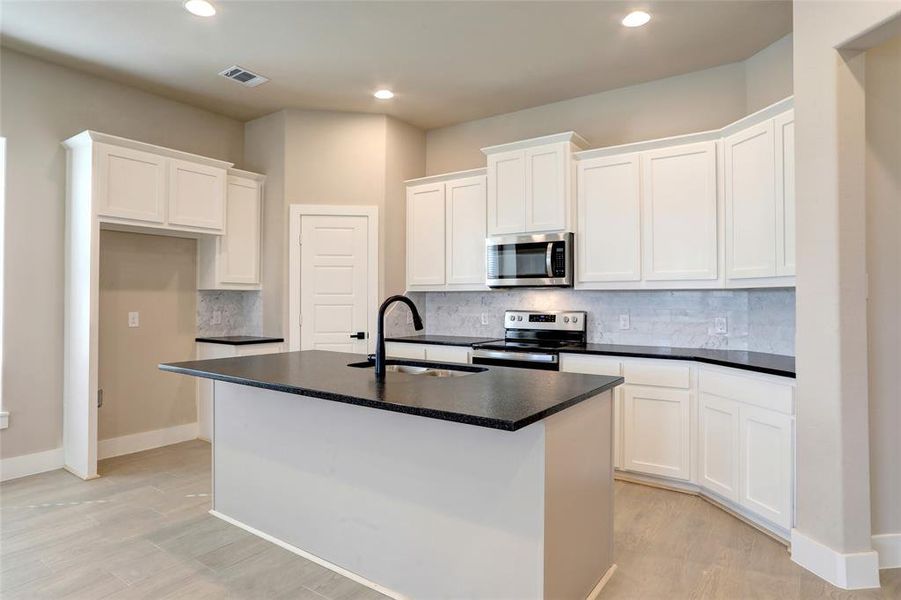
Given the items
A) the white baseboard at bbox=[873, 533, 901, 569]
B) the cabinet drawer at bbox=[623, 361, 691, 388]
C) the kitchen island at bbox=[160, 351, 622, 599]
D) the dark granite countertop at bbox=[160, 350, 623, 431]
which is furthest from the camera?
the cabinet drawer at bbox=[623, 361, 691, 388]

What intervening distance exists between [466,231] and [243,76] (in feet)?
7.07

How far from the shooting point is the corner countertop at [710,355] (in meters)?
2.75

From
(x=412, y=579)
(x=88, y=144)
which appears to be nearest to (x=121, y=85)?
(x=88, y=144)

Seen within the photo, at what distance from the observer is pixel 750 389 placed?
9.31ft

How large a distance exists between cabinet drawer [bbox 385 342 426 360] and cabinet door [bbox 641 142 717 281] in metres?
1.94

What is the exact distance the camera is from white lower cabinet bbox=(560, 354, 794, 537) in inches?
105

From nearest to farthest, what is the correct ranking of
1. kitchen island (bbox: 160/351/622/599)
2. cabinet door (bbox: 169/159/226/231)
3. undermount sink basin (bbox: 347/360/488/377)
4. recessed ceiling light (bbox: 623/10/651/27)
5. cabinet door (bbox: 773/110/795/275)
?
kitchen island (bbox: 160/351/622/599) < undermount sink basin (bbox: 347/360/488/377) < cabinet door (bbox: 773/110/795/275) < recessed ceiling light (bbox: 623/10/651/27) < cabinet door (bbox: 169/159/226/231)

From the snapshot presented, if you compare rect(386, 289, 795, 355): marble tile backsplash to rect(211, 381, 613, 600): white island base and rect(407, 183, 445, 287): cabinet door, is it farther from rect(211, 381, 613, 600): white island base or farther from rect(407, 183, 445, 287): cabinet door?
rect(211, 381, 613, 600): white island base

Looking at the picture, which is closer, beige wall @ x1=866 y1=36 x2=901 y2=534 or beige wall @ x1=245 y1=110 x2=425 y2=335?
beige wall @ x1=866 y1=36 x2=901 y2=534

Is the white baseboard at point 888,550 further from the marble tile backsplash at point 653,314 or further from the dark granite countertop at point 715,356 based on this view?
the marble tile backsplash at point 653,314

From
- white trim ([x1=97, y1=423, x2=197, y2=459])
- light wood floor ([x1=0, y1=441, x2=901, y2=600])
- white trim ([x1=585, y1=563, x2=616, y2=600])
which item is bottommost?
light wood floor ([x1=0, y1=441, x2=901, y2=600])

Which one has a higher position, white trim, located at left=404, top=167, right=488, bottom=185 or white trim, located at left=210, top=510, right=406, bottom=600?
white trim, located at left=404, top=167, right=488, bottom=185

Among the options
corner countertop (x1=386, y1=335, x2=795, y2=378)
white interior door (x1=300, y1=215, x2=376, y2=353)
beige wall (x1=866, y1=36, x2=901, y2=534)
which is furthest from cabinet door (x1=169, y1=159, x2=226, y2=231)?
beige wall (x1=866, y1=36, x2=901, y2=534)

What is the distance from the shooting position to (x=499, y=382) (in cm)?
213
